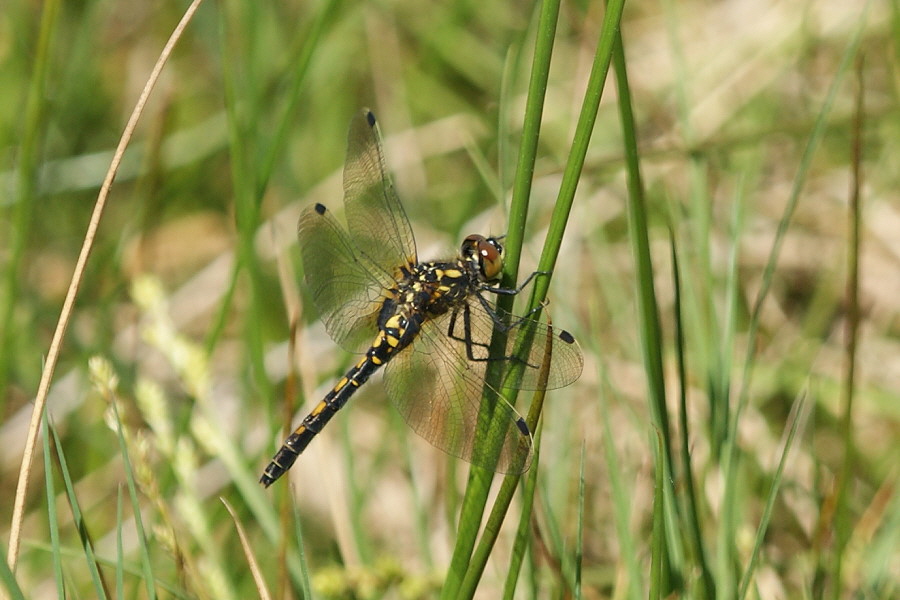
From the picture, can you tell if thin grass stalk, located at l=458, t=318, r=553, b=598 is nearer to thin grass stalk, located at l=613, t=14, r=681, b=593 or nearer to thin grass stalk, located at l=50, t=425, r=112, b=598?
thin grass stalk, located at l=613, t=14, r=681, b=593

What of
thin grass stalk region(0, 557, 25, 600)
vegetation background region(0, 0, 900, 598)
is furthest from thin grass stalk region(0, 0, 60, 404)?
thin grass stalk region(0, 557, 25, 600)

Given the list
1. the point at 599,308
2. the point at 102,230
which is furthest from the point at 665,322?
the point at 102,230

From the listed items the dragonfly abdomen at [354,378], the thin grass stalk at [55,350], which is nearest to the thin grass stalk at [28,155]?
the thin grass stalk at [55,350]

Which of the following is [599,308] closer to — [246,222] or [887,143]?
[887,143]

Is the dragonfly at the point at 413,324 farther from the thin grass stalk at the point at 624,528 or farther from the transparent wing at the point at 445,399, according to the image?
the thin grass stalk at the point at 624,528

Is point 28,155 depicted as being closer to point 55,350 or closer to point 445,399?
point 55,350

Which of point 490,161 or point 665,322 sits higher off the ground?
point 490,161
